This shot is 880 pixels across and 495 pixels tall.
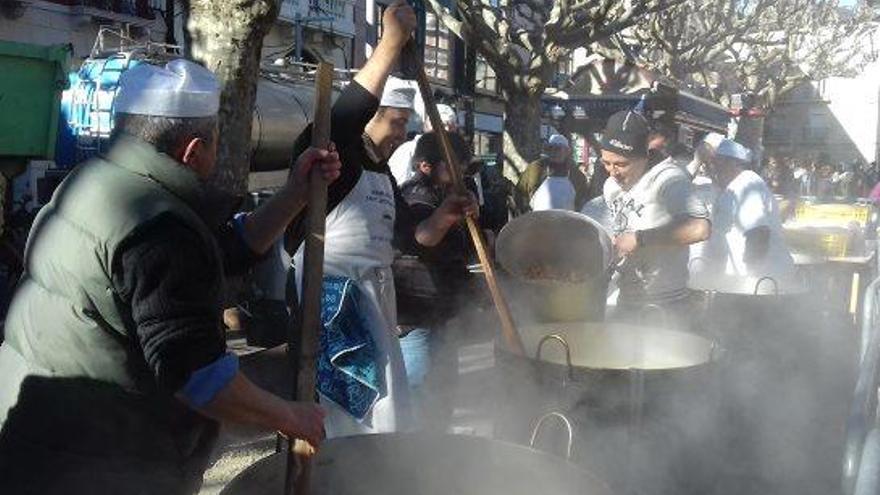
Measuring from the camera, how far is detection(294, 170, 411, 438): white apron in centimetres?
308

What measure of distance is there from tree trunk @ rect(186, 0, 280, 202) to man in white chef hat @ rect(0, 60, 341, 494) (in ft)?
14.1

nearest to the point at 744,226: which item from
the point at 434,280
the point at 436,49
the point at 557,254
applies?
the point at 557,254

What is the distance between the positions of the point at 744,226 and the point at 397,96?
3.11m

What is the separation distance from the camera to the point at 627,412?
113 inches

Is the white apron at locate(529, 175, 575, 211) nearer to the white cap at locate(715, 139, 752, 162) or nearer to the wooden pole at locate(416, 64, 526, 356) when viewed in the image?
the white cap at locate(715, 139, 752, 162)

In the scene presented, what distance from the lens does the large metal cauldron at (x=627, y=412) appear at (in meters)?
2.88

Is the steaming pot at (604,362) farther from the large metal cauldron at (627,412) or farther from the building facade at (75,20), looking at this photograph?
the building facade at (75,20)

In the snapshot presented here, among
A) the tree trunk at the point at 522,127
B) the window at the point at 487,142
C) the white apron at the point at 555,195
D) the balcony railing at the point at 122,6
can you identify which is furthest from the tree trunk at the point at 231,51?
the window at the point at 487,142

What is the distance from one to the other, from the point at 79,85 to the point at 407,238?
312 inches

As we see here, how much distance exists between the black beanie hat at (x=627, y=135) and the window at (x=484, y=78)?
23.4 meters

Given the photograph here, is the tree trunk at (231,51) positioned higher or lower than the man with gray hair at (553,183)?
higher

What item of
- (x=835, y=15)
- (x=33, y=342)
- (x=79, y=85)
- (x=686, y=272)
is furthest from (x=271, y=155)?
(x=835, y=15)

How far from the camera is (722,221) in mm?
5730

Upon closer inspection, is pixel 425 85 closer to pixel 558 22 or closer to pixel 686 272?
pixel 686 272
